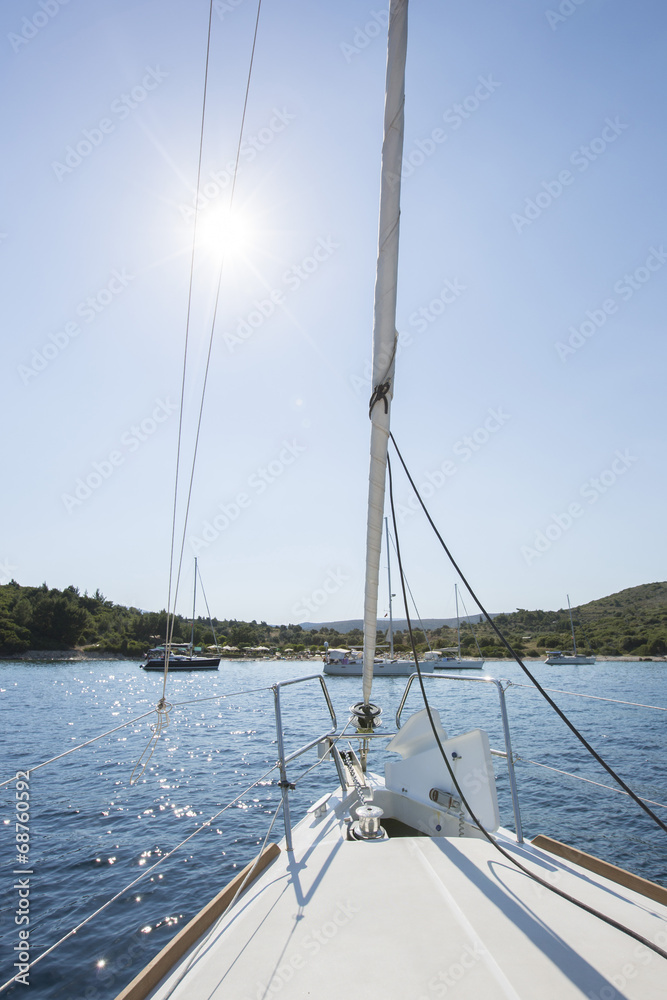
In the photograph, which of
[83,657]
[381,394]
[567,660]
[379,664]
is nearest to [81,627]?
[83,657]

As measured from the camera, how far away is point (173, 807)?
9.19 m

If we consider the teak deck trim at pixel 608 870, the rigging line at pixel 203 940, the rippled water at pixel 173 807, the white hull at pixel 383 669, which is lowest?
the rippled water at pixel 173 807

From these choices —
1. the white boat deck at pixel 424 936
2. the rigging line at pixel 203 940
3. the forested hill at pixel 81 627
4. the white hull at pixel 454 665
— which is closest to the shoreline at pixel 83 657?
the forested hill at pixel 81 627

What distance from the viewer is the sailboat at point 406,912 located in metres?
2.01

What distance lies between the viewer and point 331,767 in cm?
1173

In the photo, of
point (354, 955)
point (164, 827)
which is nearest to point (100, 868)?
point (164, 827)

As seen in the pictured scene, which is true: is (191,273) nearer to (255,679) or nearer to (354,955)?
(354,955)

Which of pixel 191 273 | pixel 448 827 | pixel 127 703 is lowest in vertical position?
pixel 127 703

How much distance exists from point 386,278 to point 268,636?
8935 cm

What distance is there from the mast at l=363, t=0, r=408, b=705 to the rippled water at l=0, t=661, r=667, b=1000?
2.50 m

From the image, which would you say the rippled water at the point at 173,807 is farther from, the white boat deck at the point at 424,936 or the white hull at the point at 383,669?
the white hull at the point at 383,669

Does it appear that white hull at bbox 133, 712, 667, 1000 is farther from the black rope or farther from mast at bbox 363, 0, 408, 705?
the black rope

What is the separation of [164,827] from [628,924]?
7.74 metres

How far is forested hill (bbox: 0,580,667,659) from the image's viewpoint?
57.9 m
